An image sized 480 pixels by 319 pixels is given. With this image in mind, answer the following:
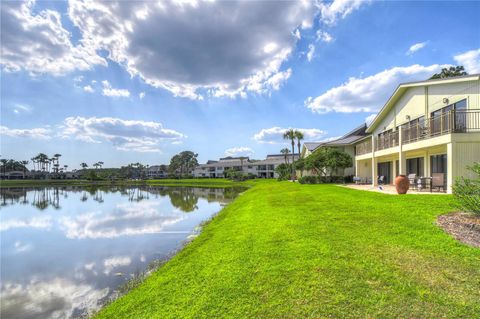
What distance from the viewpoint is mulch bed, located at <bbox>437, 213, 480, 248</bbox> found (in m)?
6.45

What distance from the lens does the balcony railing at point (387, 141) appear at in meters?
19.7

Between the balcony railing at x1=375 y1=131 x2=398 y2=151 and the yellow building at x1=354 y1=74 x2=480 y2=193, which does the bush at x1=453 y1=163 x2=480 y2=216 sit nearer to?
the yellow building at x1=354 y1=74 x2=480 y2=193

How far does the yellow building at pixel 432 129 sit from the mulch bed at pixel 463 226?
429 centimetres

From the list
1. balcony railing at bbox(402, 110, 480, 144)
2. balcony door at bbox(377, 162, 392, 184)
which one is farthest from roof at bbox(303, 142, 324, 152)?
balcony railing at bbox(402, 110, 480, 144)

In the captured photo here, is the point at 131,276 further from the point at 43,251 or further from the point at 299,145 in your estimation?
the point at 299,145

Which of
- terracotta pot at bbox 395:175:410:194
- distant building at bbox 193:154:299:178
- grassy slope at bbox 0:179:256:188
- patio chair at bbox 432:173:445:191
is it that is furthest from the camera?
distant building at bbox 193:154:299:178

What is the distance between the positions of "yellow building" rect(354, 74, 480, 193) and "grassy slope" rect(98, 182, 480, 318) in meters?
6.59

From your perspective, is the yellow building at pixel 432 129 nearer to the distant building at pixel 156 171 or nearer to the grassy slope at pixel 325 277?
the grassy slope at pixel 325 277

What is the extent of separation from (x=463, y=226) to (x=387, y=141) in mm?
14997

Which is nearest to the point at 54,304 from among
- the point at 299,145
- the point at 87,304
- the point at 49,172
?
the point at 87,304

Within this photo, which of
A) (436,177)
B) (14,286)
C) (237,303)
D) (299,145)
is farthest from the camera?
(299,145)

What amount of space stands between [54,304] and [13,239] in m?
10.9

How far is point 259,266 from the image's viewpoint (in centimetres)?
597

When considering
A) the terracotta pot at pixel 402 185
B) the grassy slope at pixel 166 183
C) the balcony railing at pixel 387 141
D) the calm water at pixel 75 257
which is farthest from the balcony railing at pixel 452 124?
the grassy slope at pixel 166 183
